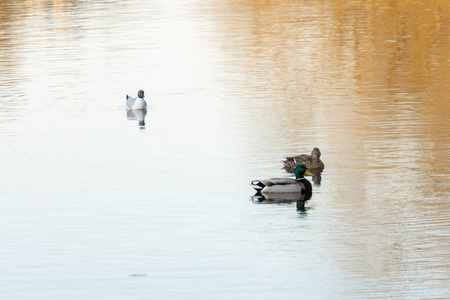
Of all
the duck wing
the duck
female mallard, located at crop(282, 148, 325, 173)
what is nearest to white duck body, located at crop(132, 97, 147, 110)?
the duck

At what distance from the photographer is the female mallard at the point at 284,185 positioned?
19.1 m

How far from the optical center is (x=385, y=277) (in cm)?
1394

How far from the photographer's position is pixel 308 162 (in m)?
20.6

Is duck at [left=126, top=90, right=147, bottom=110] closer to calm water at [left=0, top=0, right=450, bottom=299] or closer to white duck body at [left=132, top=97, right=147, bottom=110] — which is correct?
white duck body at [left=132, top=97, right=147, bottom=110]

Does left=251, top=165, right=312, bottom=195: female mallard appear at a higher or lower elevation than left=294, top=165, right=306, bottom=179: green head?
lower

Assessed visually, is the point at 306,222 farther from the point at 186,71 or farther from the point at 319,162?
the point at 186,71

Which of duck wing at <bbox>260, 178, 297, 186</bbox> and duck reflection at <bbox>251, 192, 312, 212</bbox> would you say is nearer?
duck reflection at <bbox>251, 192, 312, 212</bbox>

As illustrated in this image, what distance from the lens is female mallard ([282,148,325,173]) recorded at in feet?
67.5

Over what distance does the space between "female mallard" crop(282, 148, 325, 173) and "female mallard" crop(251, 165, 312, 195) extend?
1.30 meters

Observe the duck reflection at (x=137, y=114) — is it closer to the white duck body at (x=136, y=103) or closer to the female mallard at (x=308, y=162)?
the white duck body at (x=136, y=103)

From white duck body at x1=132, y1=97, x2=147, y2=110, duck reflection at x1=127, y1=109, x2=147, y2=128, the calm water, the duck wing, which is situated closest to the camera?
the calm water

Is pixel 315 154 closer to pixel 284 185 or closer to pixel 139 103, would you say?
pixel 284 185

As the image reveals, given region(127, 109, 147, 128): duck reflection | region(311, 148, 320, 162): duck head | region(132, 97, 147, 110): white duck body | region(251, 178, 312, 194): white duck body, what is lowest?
region(251, 178, 312, 194): white duck body

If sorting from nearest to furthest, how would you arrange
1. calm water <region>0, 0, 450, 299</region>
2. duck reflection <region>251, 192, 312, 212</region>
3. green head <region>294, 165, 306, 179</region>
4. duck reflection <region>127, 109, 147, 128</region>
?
calm water <region>0, 0, 450, 299</region>, duck reflection <region>251, 192, 312, 212</region>, green head <region>294, 165, 306, 179</region>, duck reflection <region>127, 109, 147, 128</region>
